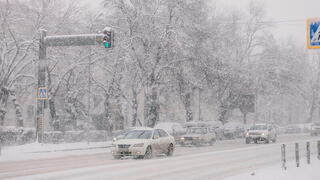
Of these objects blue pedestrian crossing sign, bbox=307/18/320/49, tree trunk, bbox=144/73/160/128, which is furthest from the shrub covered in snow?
blue pedestrian crossing sign, bbox=307/18/320/49

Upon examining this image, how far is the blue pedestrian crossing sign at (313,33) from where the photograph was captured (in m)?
13.1

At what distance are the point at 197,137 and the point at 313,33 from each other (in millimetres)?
25905

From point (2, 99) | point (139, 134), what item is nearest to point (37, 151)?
point (139, 134)

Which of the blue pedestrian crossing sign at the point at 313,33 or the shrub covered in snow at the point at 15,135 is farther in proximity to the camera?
the shrub covered in snow at the point at 15,135

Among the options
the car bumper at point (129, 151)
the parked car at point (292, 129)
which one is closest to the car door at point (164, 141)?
the car bumper at point (129, 151)

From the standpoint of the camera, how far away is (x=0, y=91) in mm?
41625

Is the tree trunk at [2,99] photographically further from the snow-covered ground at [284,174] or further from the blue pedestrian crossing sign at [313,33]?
the blue pedestrian crossing sign at [313,33]

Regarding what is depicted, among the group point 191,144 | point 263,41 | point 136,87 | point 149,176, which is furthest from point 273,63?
point 149,176

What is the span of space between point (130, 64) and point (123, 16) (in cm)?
409

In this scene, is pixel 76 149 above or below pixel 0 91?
below

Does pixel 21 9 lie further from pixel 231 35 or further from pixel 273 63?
pixel 273 63

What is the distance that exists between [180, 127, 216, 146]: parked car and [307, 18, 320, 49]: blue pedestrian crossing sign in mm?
25714

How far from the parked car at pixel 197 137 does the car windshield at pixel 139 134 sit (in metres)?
13.5

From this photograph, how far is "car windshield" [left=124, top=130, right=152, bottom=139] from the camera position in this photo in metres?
24.8
